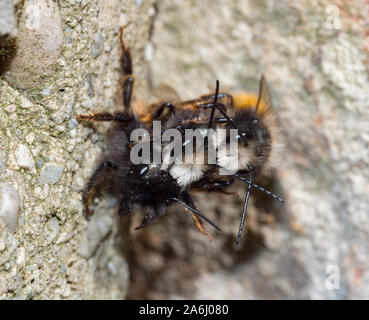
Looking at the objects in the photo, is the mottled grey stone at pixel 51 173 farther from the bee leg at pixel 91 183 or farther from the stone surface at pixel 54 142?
the bee leg at pixel 91 183

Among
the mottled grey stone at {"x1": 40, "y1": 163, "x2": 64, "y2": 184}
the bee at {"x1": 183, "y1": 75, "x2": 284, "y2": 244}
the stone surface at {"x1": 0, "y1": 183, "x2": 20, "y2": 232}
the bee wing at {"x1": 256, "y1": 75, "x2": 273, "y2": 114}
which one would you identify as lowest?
the stone surface at {"x1": 0, "y1": 183, "x2": 20, "y2": 232}

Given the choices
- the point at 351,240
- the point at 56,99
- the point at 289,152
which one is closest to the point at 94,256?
the point at 56,99

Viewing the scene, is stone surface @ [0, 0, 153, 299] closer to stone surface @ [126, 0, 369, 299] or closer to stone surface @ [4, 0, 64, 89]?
stone surface @ [4, 0, 64, 89]

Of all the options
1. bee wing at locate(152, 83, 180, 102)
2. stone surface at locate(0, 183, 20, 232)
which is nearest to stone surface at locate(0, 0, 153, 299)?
stone surface at locate(0, 183, 20, 232)

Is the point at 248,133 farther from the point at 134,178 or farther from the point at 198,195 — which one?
the point at 198,195

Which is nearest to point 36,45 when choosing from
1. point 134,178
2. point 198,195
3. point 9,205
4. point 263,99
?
point 9,205

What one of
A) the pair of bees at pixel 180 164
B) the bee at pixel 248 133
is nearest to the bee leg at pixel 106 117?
the pair of bees at pixel 180 164
